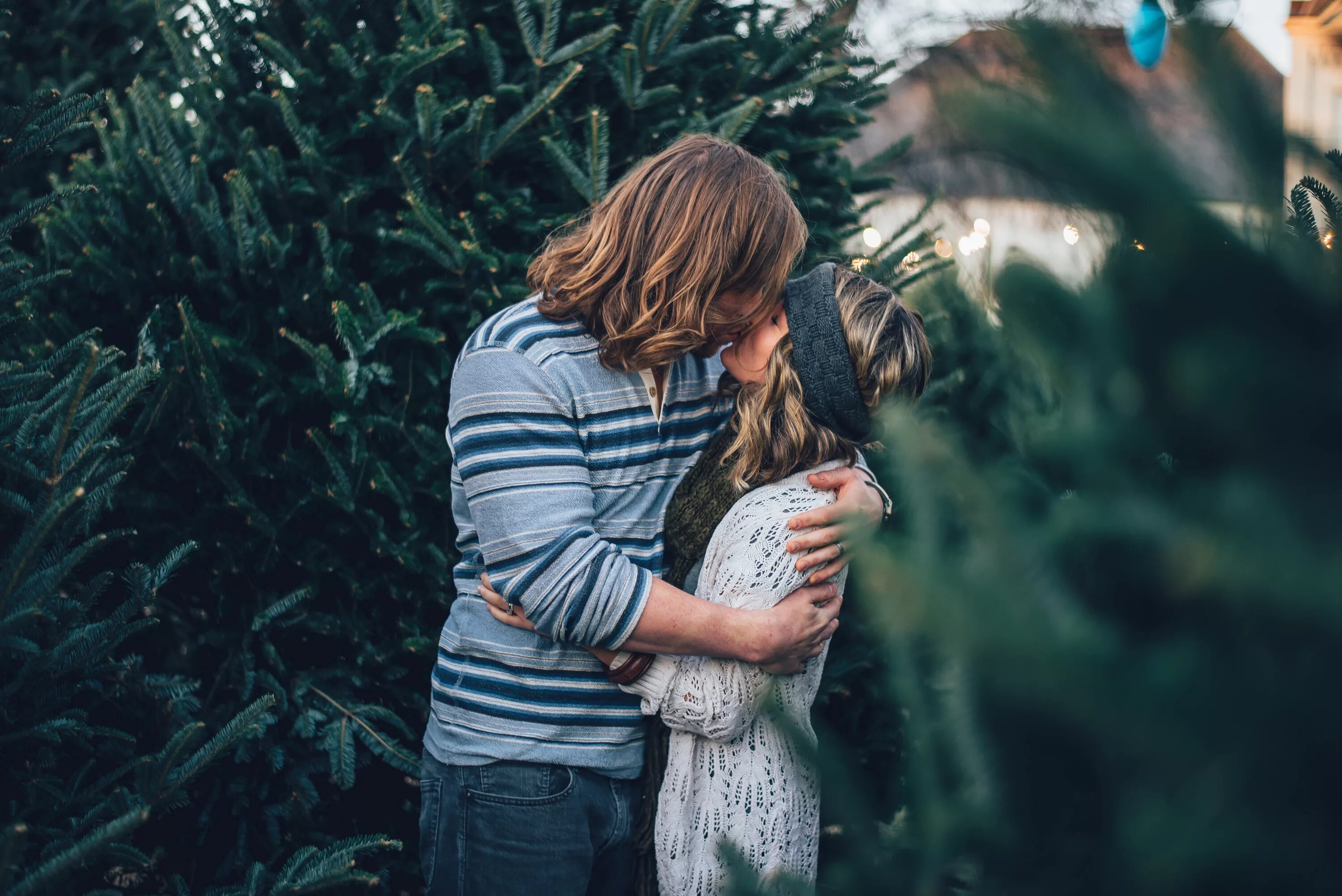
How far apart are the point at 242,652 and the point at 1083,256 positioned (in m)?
2.10

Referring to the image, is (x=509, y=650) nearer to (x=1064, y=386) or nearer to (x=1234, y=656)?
(x=1064, y=386)

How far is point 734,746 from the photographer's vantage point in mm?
1797

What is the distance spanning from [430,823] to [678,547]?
794 mm

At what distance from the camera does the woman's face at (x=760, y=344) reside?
6.63 ft

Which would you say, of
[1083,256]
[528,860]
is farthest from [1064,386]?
[528,860]

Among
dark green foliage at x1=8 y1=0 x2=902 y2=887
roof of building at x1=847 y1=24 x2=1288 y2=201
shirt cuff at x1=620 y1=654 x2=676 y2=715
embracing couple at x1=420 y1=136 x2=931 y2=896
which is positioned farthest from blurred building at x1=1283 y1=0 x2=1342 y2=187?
dark green foliage at x1=8 y1=0 x2=902 y2=887

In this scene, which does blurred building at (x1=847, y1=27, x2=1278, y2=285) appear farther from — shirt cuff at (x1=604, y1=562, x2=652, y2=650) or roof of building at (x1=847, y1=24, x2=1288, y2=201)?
shirt cuff at (x1=604, y1=562, x2=652, y2=650)

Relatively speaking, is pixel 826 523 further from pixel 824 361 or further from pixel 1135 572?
pixel 1135 572

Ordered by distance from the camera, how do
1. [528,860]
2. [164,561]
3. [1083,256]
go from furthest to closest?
[164,561] → [528,860] → [1083,256]

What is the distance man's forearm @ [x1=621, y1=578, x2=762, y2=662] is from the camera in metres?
1.66

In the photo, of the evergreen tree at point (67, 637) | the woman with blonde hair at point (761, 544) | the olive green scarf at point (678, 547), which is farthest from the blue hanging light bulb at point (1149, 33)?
the evergreen tree at point (67, 637)

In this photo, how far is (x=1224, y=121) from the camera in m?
0.66

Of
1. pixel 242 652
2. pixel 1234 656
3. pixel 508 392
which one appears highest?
pixel 1234 656

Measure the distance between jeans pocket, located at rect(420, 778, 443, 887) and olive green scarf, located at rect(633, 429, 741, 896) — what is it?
1.39 ft
